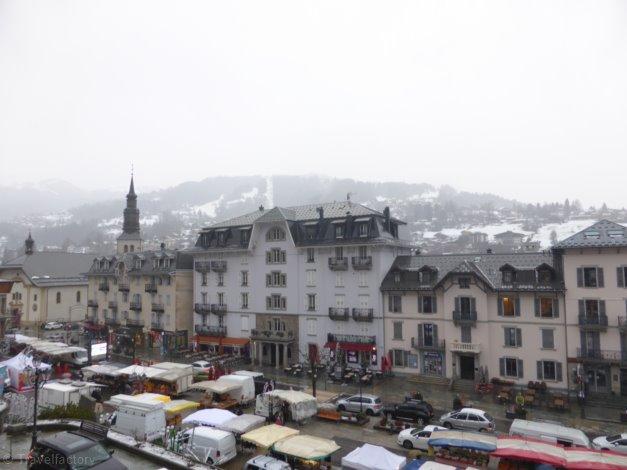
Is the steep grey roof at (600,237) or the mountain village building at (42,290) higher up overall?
the steep grey roof at (600,237)

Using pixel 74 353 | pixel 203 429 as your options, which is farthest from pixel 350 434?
pixel 74 353

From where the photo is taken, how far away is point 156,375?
3638 cm

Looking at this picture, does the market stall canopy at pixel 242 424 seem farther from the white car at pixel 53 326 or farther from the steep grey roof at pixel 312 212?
the white car at pixel 53 326

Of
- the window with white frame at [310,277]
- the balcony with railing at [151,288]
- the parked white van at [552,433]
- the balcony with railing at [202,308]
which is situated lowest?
the parked white van at [552,433]

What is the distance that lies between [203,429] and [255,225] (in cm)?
3075

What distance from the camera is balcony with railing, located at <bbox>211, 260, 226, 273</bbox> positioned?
55.8 metres

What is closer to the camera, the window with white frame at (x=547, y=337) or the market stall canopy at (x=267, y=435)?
the market stall canopy at (x=267, y=435)

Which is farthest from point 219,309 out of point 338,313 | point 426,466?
point 426,466

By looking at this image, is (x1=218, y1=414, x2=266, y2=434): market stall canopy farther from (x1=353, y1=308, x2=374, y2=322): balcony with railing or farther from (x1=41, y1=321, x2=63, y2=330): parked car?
(x1=41, y1=321, x2=63, y2=330): parked car

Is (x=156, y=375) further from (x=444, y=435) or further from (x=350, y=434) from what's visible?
(x=444, y=435)

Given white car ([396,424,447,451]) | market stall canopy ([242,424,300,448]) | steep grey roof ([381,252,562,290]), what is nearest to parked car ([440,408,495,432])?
white car ([396,424,447,451])

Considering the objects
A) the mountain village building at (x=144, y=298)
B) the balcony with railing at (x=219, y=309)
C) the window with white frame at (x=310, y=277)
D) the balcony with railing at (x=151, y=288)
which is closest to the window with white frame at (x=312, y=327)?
the window with white frame at (x=310, y=277)

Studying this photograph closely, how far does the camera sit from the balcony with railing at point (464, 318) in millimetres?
40094

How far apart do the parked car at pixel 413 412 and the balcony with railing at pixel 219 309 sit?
2877 centimetres
